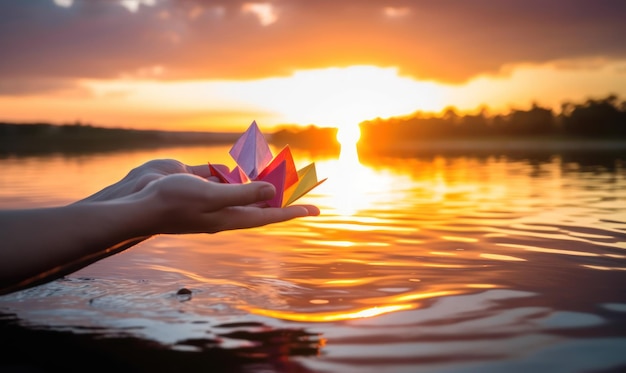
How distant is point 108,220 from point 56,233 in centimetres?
25

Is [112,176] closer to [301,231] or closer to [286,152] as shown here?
[301,231]

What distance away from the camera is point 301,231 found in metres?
9.84

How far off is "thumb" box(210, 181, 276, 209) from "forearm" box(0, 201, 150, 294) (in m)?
0.37

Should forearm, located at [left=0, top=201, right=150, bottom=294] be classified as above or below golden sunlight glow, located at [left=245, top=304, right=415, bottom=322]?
above

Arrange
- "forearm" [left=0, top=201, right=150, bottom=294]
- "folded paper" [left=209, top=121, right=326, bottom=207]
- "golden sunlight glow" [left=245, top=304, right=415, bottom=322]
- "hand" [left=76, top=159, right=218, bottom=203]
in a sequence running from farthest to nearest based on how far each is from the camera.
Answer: "golden sunlight glow" [left=245, top=304, right=415, bottom=322]
"hand" [left=76, top=159, right=218, bottom=203]
"folded paper" [left=209, top=121, right=326, bottom=207]
"forearm" [left=0, top=201, right=150, bottom=294]

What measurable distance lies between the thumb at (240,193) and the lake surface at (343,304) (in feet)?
2.75

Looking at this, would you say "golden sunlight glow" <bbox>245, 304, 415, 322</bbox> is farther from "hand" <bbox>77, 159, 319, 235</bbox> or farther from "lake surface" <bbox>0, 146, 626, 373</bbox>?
"hand" <bbox>77, 159, 319, 235</bbox>

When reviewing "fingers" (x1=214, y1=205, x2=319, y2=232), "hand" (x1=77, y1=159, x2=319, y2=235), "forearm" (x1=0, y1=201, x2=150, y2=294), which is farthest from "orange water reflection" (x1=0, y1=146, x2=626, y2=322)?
"forearm" (x1=0, y1=201, x2=150, y2=294)

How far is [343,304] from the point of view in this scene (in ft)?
17.1

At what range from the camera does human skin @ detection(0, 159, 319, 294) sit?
3586 mm

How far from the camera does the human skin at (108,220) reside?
3586 mm

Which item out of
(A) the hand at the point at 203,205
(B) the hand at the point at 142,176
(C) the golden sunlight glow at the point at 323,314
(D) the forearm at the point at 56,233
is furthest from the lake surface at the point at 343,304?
(B) the hand at the point at 142,176

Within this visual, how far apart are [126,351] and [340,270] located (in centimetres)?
286

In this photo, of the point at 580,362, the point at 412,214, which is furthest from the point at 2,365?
the point at 412,214
